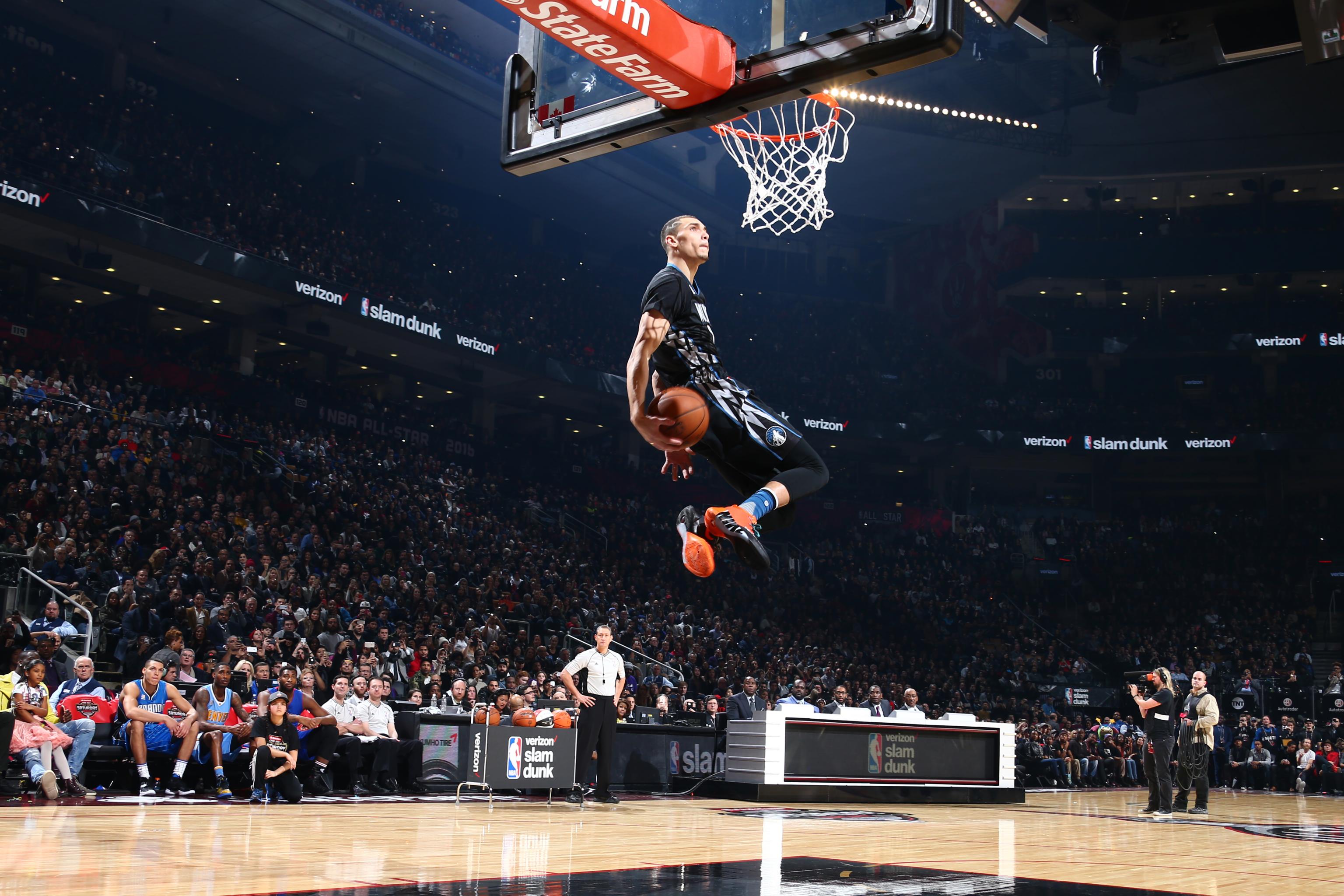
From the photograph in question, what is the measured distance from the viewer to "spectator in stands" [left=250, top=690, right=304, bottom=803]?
35.7 ft

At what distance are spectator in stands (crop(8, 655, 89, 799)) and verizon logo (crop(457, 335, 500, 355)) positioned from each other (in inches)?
769

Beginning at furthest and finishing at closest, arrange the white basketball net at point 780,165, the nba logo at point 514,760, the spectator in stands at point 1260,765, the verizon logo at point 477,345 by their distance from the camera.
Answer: the verizon logo at point 477,345 < the spectator in stands at point 1260,765 < the nba logo at point 514,760 < the white basketball net at point 780,165

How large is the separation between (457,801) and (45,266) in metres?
19.3

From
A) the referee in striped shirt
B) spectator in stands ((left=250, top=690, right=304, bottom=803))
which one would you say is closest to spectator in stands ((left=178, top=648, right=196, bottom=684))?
spectator in stands ((left=250, top=690, right=304, bottom=803))

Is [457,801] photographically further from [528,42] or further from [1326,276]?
[1326,276]

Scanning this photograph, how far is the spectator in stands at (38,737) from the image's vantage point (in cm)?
985

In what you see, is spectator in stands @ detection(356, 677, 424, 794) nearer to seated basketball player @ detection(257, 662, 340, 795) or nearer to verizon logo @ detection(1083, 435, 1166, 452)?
seated basketball player @ detection(257, 662, 340, 795)

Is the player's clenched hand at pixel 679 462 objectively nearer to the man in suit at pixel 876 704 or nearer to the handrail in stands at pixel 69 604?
the handrail in stands at pixel 69 604

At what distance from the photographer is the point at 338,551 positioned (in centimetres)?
2081

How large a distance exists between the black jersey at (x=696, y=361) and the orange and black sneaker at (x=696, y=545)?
1.55 feet

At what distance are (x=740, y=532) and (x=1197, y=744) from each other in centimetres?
1259

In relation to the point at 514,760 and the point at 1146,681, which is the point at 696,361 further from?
the point at 1146,681

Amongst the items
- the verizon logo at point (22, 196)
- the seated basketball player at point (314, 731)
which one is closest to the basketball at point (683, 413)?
the seated basketball player at point (314, 731)

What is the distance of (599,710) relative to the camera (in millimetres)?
12102
